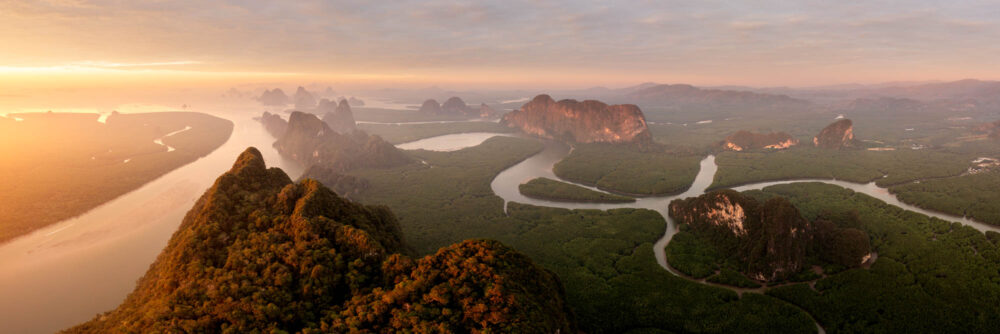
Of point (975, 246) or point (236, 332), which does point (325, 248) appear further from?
point (975, 246)

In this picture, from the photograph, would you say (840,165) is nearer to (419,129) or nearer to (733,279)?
(733,279)

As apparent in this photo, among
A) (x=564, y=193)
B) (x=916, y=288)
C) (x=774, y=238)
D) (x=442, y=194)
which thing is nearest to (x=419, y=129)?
(x=442, y=194)

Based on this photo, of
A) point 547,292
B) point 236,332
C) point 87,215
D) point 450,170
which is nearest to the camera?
point 236,332

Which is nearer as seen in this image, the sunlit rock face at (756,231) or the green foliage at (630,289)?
the green foliage at (630,289)

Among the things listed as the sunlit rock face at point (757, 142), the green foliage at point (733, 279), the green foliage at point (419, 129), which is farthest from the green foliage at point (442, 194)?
the sunlit rock face at point (757, 142)

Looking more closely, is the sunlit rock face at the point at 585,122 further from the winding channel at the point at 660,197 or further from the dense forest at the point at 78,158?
the dense forest at the point at 78,158

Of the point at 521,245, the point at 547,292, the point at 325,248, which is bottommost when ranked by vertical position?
the point at 521,245

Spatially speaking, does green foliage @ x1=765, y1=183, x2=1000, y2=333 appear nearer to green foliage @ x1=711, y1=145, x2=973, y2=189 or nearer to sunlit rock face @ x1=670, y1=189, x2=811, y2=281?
sunlit rock face @ x1=670, y1=189, x2=811, y2=281

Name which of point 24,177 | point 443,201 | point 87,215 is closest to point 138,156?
point 24,177
